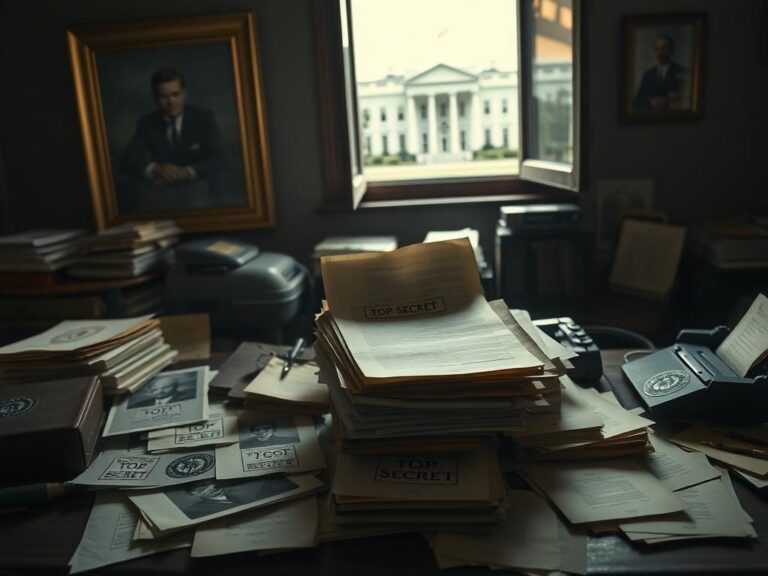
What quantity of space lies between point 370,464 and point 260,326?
4.12 ft

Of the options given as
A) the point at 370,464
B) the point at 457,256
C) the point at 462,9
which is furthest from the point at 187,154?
the point at 370,464

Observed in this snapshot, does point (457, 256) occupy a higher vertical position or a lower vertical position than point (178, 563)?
higher

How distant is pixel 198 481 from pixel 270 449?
0.11 m

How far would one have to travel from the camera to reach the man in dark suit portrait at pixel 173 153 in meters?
2.39

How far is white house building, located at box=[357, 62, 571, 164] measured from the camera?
255 cm

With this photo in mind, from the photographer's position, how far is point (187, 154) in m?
2.43

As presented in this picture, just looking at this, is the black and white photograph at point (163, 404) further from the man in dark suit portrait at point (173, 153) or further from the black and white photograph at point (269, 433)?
the man in dark suit portrait at point (173, 153)

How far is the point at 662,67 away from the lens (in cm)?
226

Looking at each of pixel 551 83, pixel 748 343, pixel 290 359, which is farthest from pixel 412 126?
pixel 748 343

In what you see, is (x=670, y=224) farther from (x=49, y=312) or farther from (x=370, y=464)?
(x=49, y=312)

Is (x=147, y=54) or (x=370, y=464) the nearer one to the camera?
(x=370, y=464)

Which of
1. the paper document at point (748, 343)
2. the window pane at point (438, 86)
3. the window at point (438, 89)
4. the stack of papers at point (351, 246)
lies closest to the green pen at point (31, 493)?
the paper document at point (748, 343)

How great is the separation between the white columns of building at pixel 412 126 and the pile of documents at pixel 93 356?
5.15 feet

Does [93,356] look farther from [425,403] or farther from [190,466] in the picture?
[425,403]
